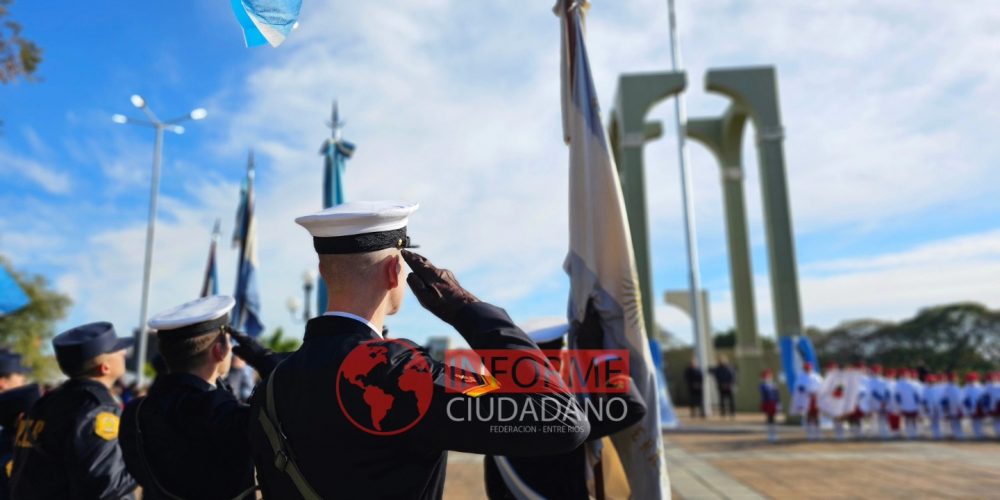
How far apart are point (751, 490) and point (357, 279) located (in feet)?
22.9

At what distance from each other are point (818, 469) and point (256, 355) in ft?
28.8

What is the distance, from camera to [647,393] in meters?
3.16

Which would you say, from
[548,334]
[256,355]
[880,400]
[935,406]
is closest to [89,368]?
[256,355]

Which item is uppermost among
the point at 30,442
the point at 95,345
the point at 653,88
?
the point at 653,88

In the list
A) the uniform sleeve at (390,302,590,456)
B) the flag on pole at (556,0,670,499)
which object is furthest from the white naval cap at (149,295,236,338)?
the flag on pole at (556,0,670,499)

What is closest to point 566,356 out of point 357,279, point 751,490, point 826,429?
point 357,279

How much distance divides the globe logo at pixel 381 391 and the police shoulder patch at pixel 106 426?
7.08ft

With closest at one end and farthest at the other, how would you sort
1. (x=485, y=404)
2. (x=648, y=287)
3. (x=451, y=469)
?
1. (x=485, y=404)
2. (x=451, y=469)
3. (x=648, y=287)

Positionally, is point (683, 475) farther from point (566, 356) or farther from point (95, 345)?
point (95, 345)

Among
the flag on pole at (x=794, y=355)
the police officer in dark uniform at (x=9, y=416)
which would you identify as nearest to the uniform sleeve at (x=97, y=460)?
the police officer in dark uniform at (x=9, y=416)

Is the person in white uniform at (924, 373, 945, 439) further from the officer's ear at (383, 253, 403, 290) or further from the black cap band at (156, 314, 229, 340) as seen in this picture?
the officer's ear at (383, 253, 403, 290)

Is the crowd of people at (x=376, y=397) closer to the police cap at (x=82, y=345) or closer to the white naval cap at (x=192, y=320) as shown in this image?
the white naval cap at (x=192, y=320)

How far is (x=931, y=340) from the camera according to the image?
39.2 m

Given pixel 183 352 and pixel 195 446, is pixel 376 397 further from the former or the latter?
pixel 183 352
